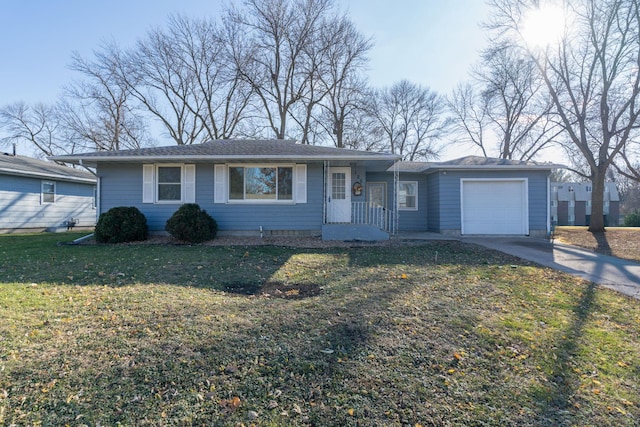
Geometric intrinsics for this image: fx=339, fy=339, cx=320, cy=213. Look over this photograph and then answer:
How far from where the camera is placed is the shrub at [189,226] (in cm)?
1013

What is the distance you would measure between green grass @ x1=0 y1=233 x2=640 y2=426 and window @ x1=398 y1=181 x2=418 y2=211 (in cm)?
902

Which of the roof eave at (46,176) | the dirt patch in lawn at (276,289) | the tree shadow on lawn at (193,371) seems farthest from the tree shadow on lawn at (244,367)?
the roof eave at (46,176)

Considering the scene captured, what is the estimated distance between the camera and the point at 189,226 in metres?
10.1

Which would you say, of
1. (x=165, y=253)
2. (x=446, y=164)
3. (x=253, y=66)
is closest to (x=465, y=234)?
(x=446, y=164)

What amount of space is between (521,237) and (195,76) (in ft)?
78.0

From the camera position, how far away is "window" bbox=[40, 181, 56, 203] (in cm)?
1591

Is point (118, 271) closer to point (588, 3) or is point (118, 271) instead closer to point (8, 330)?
point (8, 330)

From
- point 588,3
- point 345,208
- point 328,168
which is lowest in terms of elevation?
point 345,208

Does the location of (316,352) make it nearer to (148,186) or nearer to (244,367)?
(244,367)

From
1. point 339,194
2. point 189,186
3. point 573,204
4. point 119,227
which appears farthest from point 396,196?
point 573,204

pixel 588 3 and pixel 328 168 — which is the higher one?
pixel 588 3

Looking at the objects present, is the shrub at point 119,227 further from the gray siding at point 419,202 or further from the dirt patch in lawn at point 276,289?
the gray siding at point 419,202

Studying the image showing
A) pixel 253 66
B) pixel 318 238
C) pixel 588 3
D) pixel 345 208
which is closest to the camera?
pixel 318 238

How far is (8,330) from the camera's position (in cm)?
329
